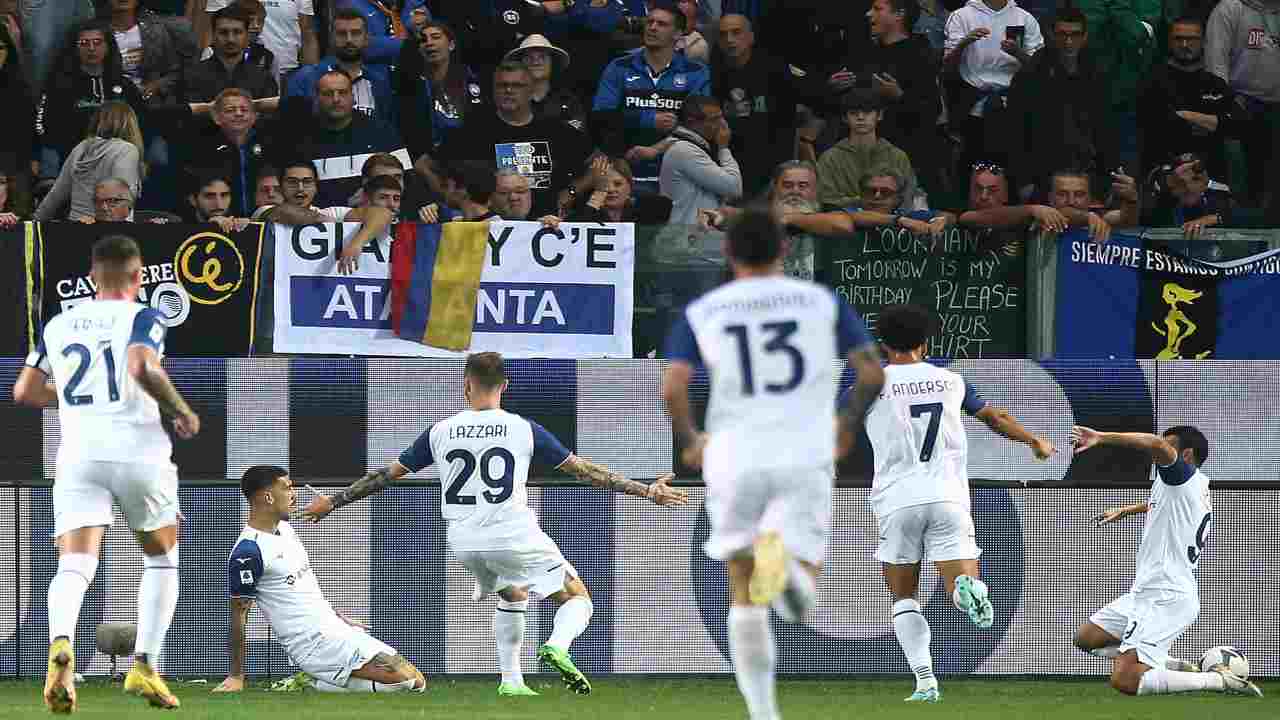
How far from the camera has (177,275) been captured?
13.5 meters

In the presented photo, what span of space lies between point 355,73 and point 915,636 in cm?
677

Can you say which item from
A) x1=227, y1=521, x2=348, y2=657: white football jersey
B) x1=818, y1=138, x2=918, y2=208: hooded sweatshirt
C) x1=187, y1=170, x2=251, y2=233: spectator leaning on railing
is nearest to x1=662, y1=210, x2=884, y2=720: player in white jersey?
x1=227, y1=521, x2=348, y2=657: white football jersey

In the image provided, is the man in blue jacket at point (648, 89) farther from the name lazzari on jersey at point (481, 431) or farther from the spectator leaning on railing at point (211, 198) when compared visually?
the name lazzari on jersey at point (481, 431)

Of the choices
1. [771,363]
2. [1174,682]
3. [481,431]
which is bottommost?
[1174,682]

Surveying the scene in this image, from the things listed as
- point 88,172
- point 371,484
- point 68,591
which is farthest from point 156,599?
point 88,172

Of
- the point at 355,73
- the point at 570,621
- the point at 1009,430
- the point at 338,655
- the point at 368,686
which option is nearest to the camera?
the point at 1009,430

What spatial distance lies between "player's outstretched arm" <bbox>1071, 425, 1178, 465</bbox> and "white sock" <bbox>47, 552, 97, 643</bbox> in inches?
208

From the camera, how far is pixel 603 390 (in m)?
13.7

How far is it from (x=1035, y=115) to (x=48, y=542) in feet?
26.4

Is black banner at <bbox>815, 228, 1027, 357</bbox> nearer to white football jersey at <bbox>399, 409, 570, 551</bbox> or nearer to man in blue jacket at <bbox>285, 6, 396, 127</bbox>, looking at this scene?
white football jersey at <bbox>399, 409, 570, 551</bbox>

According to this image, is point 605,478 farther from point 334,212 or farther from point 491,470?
point 334,212

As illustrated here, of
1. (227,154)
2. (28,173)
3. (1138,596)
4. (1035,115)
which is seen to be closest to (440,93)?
(227,154)

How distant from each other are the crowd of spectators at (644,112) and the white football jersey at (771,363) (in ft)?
19.9

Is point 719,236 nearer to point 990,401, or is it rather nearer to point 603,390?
point 603,390
